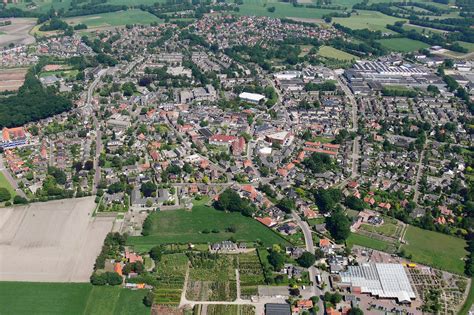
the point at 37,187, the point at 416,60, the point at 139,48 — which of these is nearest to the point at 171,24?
the point at 139,48

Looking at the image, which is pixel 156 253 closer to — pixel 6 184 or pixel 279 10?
pixel 6 184

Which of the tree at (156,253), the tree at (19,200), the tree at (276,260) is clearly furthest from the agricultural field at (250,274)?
the tree at (19,200)

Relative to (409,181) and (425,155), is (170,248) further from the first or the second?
(425,155)

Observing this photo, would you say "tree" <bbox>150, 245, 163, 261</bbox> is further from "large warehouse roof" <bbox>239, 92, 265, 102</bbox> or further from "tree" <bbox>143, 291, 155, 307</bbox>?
"large warehouse roof" <bbox>239, 92, 265, 102</bbox>

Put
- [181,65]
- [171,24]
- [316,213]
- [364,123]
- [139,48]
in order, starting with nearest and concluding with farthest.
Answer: [316,213]
[364,123]
[181,65]
[139,48]
[171,24]

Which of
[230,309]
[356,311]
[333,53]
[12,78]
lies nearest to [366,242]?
[356,311]

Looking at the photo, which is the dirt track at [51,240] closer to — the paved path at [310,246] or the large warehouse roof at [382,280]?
the paved path at [310,246]
